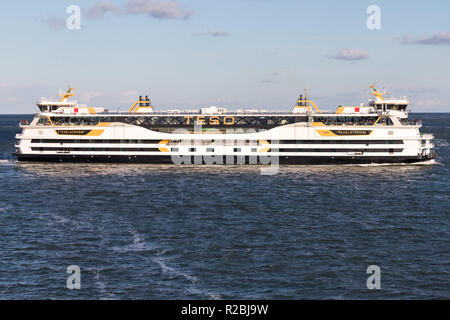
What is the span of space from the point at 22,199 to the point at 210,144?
3585 centimetres

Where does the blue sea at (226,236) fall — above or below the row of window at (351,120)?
below

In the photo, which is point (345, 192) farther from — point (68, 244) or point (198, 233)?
point (68, 244)

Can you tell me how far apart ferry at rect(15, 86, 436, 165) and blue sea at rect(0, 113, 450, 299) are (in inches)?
338

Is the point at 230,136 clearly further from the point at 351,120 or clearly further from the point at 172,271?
the point at 172,271

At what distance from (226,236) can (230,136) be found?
146ft

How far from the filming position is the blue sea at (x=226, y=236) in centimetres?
3644

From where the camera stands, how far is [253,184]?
2928 inches

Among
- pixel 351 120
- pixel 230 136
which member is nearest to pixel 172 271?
pixel 230 136

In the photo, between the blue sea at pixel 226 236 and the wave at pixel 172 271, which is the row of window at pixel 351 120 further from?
the wave at pixel 172 271

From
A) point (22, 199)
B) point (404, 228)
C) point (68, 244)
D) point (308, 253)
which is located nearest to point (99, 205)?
point (22, 199)

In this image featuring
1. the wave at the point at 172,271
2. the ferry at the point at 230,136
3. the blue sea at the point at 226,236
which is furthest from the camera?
the ferry at the point at 230,136

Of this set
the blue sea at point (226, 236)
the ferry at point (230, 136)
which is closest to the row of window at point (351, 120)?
the ferry at point (230, 136)

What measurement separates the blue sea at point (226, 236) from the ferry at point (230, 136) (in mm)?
8596

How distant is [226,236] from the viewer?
47781mm
